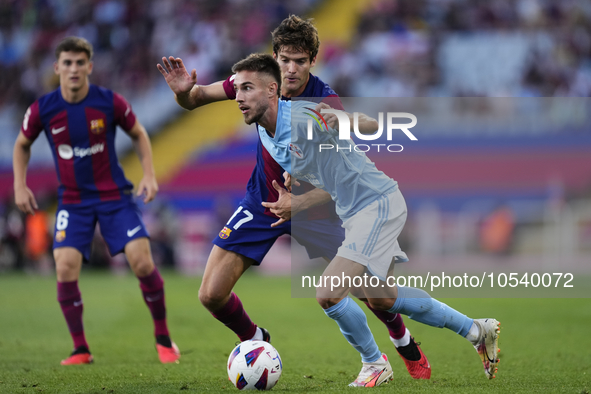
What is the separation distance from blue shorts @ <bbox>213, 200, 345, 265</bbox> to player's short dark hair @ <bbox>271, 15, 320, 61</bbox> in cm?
121

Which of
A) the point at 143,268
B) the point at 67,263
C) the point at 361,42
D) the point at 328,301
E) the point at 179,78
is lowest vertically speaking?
the point at 143,268

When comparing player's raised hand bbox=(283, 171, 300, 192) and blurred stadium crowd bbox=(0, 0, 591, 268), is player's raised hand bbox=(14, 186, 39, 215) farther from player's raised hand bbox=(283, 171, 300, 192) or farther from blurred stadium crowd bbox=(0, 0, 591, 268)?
blurred stadium crowd bbox=(0, 0, 591, 268)

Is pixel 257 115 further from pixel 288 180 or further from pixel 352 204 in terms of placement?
pixel 352 204

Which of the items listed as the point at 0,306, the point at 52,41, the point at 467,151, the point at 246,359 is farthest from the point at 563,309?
the point at 52,41

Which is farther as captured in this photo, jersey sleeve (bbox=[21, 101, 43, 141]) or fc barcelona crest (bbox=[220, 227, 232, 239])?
jersey sleeve (bbox=[21, 101, 43, 141])

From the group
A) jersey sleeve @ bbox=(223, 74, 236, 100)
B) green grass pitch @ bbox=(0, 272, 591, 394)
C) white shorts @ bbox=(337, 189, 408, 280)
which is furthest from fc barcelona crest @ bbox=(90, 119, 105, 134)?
white shorts @ bbox=(337, 189, 408, 280)

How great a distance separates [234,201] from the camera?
16.7 meters

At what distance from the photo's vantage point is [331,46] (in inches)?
739

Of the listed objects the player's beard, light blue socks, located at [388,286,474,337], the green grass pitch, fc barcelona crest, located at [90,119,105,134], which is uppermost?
the player's beard

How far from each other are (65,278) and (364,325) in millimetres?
2767

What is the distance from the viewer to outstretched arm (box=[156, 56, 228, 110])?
4746 millimetres

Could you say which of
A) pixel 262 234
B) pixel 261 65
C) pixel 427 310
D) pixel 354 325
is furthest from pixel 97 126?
pixel 427 310

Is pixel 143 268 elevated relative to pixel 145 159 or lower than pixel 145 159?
lower

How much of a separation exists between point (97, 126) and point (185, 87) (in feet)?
5.58
